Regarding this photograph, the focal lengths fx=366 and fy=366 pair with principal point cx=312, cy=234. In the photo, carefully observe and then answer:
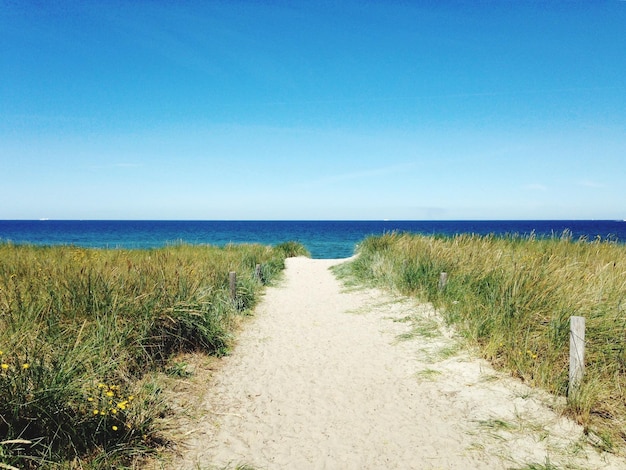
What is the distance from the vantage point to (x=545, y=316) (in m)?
6.23

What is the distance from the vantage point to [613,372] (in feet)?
16.4

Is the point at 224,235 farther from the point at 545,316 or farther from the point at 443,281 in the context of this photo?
the point at 545,316

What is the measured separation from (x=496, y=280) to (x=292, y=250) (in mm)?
17288

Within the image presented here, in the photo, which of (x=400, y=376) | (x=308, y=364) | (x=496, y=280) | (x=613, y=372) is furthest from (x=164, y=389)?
(x=496, y=280)

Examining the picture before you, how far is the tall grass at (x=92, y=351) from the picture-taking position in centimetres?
340

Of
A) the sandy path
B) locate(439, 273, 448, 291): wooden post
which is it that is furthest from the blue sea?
the sandy path

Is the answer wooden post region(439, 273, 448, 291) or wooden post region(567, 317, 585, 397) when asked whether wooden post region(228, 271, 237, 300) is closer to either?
wooden post region(439, 273, 448, 291)

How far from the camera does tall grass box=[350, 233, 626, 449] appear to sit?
4.57 meters

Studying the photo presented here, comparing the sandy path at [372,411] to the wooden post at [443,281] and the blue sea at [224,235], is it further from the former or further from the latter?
the blue sea at [224,235]

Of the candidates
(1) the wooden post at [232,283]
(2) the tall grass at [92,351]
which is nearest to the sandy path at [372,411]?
(2) the tall grass at [92,351]

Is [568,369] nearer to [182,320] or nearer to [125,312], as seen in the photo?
[182,320]

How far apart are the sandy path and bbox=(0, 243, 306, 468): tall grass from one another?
2.35 feet

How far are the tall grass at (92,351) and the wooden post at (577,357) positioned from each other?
5124mm

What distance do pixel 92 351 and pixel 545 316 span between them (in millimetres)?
6917
